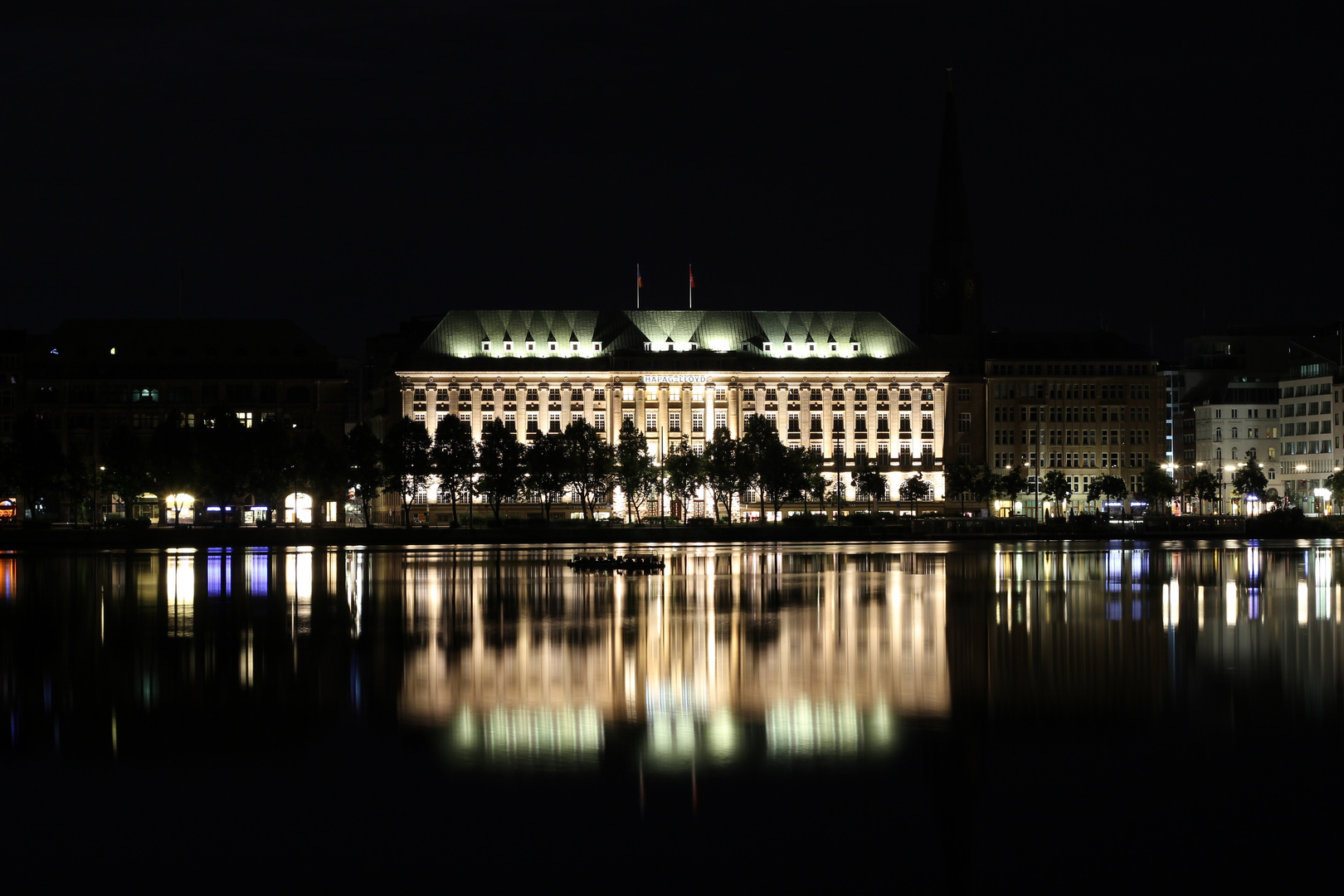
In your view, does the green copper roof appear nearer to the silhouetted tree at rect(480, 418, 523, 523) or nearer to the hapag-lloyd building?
the hapag-lloyd building

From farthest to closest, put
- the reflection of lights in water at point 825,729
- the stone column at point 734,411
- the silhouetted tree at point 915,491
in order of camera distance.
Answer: the stone column at point 734,411 → the silhouetted tree at point 915,491 → the reflection of lights in water at point 825,729

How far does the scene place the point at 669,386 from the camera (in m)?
195

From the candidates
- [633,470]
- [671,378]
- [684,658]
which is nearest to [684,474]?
[633,470]

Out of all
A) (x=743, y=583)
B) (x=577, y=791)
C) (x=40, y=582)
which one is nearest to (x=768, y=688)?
(x=577, y=791)

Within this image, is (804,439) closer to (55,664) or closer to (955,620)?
(955,620)

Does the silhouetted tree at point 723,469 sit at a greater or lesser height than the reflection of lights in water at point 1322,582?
greater

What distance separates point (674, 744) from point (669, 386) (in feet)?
539

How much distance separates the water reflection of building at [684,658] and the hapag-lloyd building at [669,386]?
11525cm

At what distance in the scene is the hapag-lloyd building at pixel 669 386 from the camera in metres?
191

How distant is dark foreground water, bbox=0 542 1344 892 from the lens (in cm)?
2406

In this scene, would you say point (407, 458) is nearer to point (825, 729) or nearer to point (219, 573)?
point (219, 573)

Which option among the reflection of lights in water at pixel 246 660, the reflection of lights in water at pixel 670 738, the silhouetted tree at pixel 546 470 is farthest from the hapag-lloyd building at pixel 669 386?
the reflection of lights in water at pixel 670 738

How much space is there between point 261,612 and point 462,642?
13478 millimetres

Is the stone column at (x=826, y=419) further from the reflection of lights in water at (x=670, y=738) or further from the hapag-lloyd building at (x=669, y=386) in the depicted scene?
the reflection of lights in water at (x=670, y=738)
